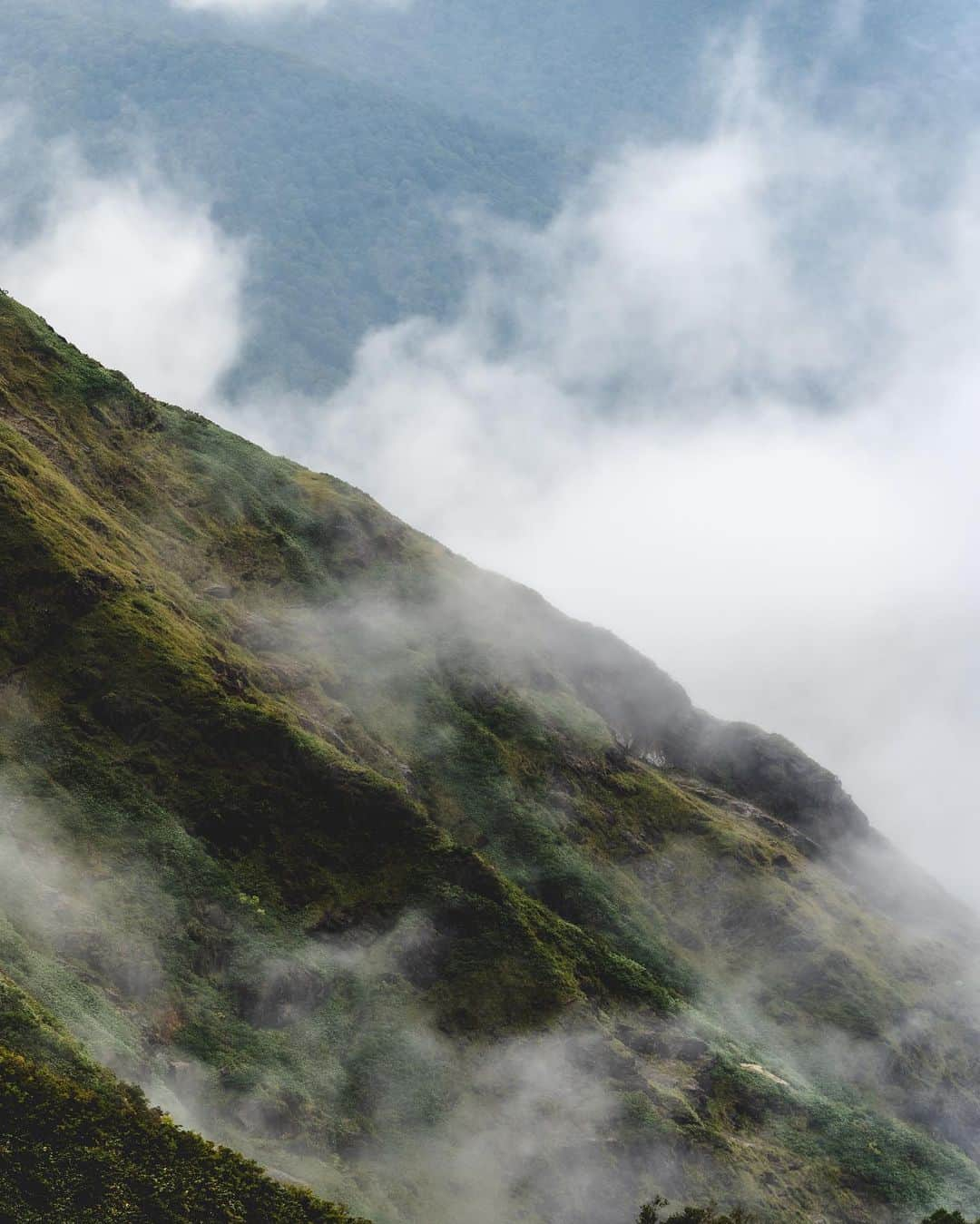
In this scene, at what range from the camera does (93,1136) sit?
129 feet

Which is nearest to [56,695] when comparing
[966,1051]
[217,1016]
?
[217,1016]

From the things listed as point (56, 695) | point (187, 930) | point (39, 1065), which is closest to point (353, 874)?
point (187, 930)

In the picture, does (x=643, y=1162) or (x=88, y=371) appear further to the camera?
(x=88, y=371)

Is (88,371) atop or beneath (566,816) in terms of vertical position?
atop

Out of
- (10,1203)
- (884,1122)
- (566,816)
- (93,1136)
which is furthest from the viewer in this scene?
(566,816)

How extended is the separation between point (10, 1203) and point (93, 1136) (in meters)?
3.39

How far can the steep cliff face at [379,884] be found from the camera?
58.0m

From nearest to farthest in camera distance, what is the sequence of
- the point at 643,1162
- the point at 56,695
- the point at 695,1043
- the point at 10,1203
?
the point at 10,1203 < the point at 643,1162 < the point at 56,695 < the point at 695,1043

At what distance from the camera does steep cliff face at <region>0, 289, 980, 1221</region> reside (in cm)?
5803

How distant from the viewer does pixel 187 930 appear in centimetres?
6097

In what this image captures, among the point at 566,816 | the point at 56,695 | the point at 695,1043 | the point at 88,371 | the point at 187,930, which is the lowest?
the point at 187,930

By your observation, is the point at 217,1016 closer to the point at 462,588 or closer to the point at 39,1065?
the point at 39,1065

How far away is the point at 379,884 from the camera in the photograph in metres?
70.8

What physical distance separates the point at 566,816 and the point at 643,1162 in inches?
1421
